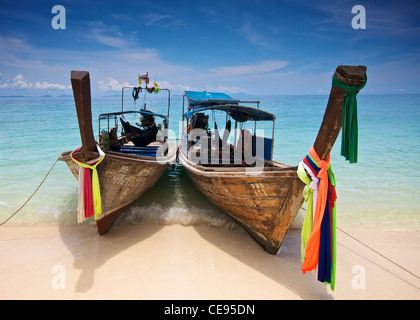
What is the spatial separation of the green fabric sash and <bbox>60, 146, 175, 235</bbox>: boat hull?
10.9 feet

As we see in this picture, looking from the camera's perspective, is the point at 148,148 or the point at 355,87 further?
the point at 148,148

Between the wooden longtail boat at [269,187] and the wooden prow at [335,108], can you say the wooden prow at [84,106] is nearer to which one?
the wooden longtail boat at [269,187]

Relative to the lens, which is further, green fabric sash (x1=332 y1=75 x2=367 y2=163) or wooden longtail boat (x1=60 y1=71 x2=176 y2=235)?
wooden longtail boat (x1=60 y1=71 x2=176 y2=235)

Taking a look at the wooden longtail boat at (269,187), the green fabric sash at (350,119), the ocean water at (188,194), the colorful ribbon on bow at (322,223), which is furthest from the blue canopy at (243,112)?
the green fabric sash at (350,119)

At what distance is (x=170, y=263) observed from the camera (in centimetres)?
413

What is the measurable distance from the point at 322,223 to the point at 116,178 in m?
3.31

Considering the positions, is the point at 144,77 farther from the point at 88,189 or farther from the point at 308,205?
the point at 308,205

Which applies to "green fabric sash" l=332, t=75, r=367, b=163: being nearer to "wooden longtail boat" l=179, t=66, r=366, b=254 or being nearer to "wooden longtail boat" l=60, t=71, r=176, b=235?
"wooden longtail boat" l=179, t=66, r=366, b=254

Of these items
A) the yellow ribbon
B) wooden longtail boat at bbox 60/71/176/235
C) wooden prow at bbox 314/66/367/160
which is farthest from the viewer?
wooden longtail boat at bbox 60/71/176/235

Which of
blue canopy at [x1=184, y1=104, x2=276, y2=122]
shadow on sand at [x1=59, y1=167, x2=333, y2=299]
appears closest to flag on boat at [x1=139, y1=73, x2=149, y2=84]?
blue canopy at [x1=184, y1=104, x2=276, y2=122]

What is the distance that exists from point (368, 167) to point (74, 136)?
18.9m

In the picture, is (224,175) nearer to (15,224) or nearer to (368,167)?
(15,224)

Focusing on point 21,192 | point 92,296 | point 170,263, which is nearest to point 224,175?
point 170,263

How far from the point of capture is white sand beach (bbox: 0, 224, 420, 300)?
354 cm
